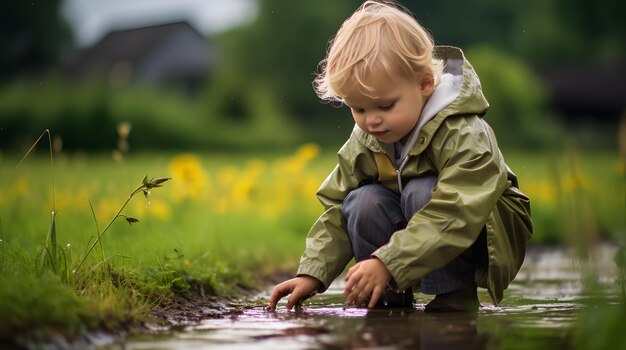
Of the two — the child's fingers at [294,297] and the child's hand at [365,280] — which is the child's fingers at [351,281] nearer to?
the child's hand at [365,280]

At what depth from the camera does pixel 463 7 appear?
46.3 meters

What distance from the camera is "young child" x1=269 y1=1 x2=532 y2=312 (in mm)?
3484

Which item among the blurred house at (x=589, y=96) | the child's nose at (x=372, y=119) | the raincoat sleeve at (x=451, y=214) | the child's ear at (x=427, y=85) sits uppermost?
the blurred house at (x=589, y=96)

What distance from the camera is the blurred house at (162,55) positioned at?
138 ft

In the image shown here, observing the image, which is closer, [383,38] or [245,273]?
[383,38]

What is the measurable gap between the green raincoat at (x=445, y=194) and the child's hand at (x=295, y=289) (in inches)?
1.4

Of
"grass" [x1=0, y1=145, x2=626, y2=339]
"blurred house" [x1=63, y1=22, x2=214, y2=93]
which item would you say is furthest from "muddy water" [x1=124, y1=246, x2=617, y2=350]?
"blurred house" [x1=63, y1=22, x2=214, y2=93]

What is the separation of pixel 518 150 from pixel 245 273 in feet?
55.0

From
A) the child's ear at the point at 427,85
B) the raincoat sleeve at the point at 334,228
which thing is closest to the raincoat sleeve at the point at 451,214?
the child's ear at the point at 427,85

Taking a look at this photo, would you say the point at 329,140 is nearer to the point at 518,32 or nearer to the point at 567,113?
the point at 567,113

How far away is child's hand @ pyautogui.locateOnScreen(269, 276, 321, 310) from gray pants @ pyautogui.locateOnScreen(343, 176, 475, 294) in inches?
8.4

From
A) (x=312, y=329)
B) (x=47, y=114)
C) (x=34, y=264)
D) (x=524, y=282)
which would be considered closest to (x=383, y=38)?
(x=312, y=329)

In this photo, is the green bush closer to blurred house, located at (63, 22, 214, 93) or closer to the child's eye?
blurred house, located at (63, 22, 214, 93)

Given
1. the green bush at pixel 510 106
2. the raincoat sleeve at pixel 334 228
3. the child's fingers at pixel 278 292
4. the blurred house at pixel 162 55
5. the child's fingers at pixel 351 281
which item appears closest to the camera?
the child's fingers at pixel 351 281
